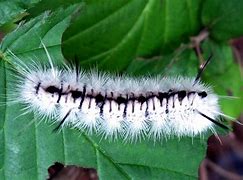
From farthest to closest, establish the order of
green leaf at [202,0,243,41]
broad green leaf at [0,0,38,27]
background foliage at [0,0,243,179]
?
green leaf at [202,0,243,41]
background foliage at [0,0,243,179]
broad green leaf at [0,0,38,27]

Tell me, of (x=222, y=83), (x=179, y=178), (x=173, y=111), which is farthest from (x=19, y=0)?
(x=222, y=83)

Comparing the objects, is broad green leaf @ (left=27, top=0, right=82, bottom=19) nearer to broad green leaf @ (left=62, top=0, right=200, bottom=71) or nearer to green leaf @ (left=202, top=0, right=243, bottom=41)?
broad green leaf @ (left=62, top=0, right=200, bottom=71)

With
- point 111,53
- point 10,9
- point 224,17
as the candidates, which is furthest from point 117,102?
point 224,17

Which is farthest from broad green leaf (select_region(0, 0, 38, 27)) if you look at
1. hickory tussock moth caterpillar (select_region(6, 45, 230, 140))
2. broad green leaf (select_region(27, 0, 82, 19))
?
hickory tussock moth caterpillar (select_region(6, 45, 230, 140))

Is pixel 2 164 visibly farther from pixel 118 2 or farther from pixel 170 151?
pixel 118 2

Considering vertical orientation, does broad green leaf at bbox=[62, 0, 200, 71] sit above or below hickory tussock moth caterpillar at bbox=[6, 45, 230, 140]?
above

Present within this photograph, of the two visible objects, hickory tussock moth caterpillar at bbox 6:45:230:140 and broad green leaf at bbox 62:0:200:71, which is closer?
hickory tussock moth caterpillar at bbox 6:45:230:140

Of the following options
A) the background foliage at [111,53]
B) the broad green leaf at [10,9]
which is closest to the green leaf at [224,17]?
the background foliage at [111,53]
